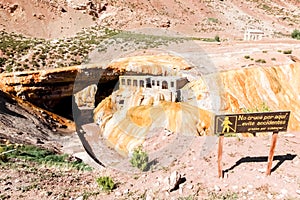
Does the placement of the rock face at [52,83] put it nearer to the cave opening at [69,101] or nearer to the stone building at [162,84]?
the cave opening at [69,101]

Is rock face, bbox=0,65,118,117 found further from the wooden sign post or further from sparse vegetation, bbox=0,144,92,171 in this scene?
the wooden sign post

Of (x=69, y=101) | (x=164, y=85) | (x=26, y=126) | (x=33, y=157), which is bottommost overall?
(x=69, y=101)

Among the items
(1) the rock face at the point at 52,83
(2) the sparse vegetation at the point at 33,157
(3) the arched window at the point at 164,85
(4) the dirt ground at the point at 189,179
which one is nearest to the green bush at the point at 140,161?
(4) the dirt ground at the point at 189,179

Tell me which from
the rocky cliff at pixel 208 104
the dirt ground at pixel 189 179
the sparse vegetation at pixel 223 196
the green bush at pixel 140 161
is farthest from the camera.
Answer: the rocky cliff at pixel 208 104

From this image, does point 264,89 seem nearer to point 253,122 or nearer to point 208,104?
point 208,104

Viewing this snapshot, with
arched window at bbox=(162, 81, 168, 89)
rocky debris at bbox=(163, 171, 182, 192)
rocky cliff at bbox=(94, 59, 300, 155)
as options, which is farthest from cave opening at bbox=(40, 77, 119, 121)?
rocky debris at bbox=(163, 171, 182, 192)

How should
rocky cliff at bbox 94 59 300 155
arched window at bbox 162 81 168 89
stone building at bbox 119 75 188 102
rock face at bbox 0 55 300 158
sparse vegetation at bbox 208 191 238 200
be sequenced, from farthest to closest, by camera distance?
1. arched window at bbox 162 81 168 89
2. stone building at bbox 119 75 188 102
3. rock face at bbox 0 55 300 158
4. rocky cliff at bbox 94 59 300 155
5. sparse vegetation at bbox 208 191 238 200

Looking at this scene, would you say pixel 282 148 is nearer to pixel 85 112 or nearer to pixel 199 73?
pixel 199 73

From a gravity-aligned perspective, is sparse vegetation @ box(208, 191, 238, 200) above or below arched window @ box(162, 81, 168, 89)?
above

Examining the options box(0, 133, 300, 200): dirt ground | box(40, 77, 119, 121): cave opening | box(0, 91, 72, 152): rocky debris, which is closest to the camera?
box(0, 133, 300, 200): dirt ground

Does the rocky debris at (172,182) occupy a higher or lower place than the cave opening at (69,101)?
higher

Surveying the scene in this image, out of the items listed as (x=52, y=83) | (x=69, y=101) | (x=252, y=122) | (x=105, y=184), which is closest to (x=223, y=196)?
(x=252, y=122)

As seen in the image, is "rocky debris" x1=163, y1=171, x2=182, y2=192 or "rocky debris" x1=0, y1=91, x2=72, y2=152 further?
"rocky debris" x1=0, y1=91, x2=72, y2=152

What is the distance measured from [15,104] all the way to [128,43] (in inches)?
499
